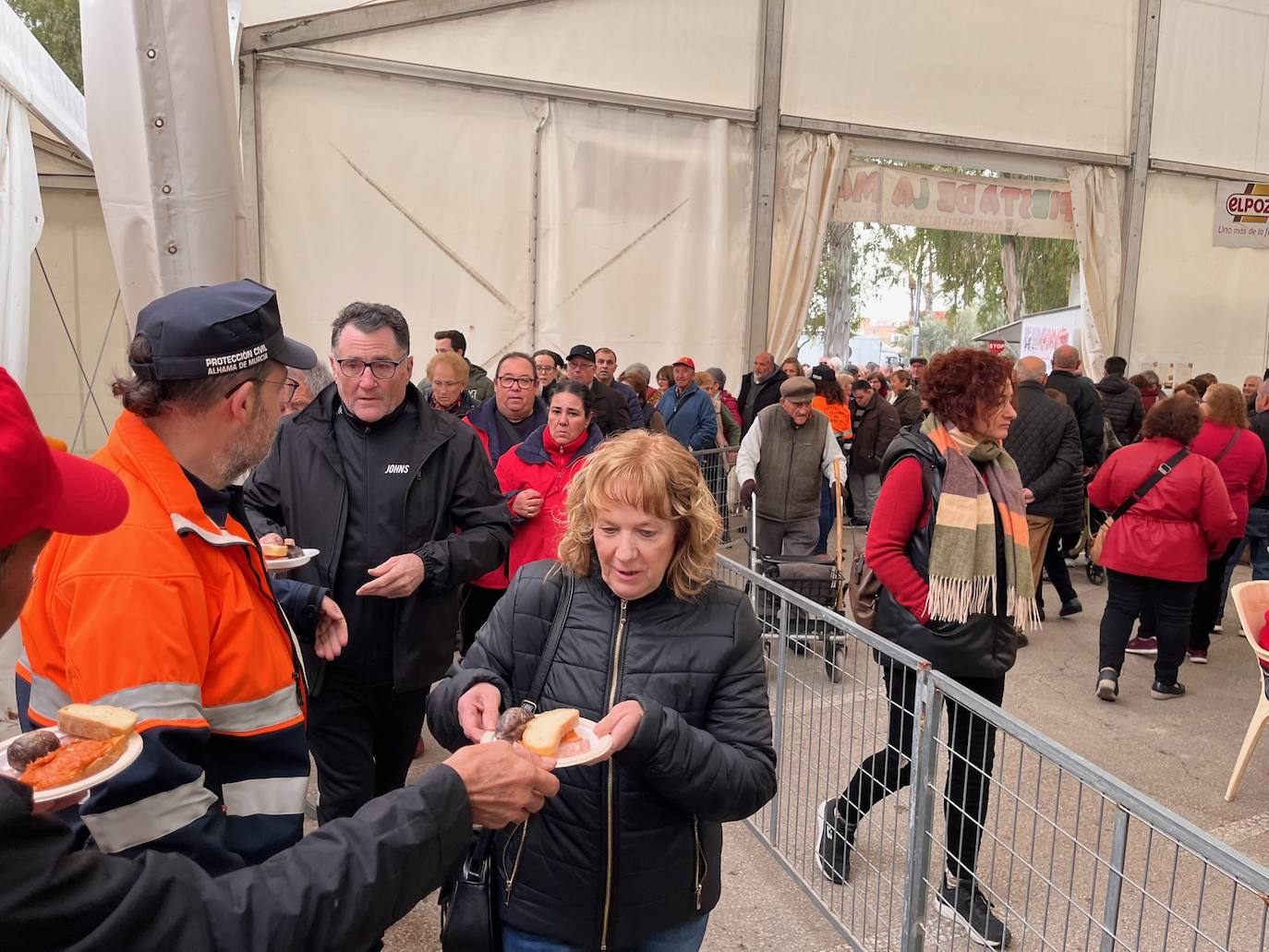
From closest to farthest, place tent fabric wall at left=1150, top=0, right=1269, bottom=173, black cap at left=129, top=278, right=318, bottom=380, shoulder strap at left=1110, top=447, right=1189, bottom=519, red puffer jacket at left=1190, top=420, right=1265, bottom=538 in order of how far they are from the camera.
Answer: black cap at left=129, top=278, right=318, bottom=380, shoulder strap at left=1110, top=447, right=1189, bottom=519, red puffer jacket at left=1190, top=420, right=1265, bottom=538, tent fabric wall at left=1150, top=0, right=1269, bottom=173

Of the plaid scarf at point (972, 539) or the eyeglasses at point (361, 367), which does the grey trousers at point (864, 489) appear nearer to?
the plaid scarf at point (972, 539)

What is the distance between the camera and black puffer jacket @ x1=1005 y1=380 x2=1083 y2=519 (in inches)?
258

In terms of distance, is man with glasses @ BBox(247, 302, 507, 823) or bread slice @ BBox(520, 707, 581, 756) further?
man with glasses @ BBox(247, 302, 507, 823)

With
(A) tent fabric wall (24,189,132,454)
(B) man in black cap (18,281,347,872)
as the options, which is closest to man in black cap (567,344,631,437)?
(A) tent fabric wall (24,189,132,454)

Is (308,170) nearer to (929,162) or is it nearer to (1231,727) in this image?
(929,162)

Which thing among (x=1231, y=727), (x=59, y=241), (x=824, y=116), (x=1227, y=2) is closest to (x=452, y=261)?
(x=59, y=241)

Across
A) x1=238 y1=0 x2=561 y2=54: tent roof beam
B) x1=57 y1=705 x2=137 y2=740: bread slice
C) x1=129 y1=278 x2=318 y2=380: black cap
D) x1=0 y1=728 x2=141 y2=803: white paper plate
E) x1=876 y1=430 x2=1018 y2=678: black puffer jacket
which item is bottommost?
x1=876 y1=430 x2=1018 y2=678: black puffer jacket

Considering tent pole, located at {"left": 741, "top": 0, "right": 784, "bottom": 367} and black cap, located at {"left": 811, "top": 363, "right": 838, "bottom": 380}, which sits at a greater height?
tent pole, located at {"left": 741, "top": 0, "right": 784, "bottom": 367}

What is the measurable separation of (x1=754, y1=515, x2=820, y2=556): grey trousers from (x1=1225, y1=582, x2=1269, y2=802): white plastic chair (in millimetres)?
2893

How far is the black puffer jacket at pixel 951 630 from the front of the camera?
3395mm

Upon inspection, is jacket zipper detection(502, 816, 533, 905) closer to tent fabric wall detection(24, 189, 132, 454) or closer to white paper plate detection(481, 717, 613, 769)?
white paper plate detection(481, 717, 613, 769)

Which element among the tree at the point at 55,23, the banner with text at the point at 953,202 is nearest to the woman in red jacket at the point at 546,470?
the banner with text at the point at 953,202

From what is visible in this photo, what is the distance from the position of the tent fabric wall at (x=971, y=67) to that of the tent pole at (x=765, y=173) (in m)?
0.20

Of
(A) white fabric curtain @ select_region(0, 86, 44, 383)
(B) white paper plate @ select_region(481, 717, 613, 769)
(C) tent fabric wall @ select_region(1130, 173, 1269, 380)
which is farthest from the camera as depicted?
(C) tent fabric wall @ select_region(1130, 173, 1269, 380)
